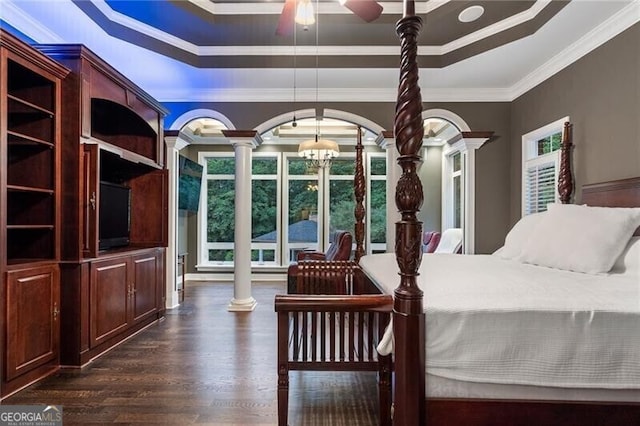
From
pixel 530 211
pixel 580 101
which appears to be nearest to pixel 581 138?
pixel 580 101

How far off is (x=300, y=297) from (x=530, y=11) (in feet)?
10.6

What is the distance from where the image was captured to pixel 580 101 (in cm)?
329

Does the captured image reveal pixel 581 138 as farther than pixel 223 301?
No

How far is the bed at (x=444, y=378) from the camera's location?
1376 mm

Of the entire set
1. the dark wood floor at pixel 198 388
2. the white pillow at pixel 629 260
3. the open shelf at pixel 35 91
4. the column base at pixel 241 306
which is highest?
the open shelf at pixel 35 91

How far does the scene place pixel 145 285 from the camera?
3.73 metres

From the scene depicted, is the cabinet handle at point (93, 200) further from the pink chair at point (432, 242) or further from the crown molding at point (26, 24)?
the pink chair at point (432, 242)

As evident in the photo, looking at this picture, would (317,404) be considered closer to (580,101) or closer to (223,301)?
(223,301)

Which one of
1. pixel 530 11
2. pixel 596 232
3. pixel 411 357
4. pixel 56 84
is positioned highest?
pixel 530 11

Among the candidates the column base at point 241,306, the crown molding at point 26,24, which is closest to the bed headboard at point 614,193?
the column base at point 241,306

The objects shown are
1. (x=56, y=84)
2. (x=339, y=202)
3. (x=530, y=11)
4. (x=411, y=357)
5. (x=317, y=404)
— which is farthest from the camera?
(x=339, y=202)

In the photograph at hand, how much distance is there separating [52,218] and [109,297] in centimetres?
84

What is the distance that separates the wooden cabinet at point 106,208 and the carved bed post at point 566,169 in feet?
13.7

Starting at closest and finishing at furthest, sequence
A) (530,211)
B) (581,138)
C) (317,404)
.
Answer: (317,404) < (581,138) < (530,211)
